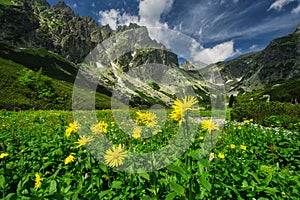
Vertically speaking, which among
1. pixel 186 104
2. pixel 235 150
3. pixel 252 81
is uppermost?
pixel 252 81

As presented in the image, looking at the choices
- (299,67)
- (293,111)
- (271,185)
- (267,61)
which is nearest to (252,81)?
(267,61)

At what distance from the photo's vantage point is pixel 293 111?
1268 cm

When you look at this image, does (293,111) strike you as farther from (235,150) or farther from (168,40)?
(168,40)

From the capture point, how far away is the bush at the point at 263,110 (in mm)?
12836

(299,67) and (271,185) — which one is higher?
(299,67)

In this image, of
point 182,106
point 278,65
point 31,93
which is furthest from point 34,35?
point 278,65

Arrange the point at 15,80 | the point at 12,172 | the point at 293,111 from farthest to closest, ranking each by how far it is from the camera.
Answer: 1. the point at 15,80
2. the point at 293,111
3. the point at 12,172

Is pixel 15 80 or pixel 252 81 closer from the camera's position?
pixel 15 80

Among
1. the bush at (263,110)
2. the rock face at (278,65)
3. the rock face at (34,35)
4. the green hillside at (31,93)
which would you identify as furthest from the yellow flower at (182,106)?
the rock face at (278,65)

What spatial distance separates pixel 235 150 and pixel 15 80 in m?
28.5

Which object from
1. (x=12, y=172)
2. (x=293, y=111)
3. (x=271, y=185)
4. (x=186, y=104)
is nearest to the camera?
(x=186, y=104)

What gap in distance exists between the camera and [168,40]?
467 cm

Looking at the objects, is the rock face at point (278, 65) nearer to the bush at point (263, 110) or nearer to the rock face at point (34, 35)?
the rock face at point (34, 35)

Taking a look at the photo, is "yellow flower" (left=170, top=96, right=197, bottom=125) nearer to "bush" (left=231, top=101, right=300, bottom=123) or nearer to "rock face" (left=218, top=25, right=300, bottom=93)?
"bush" (left=231, top=101, right=300, bottom=123)
